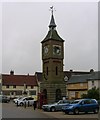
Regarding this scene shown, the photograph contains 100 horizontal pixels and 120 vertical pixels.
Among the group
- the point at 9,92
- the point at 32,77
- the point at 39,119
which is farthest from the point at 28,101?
the point at 32,77

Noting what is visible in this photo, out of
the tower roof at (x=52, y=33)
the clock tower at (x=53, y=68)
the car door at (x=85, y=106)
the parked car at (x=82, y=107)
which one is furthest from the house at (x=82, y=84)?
A: the car door at (x=85, y=106)

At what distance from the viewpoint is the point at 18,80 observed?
331 feet

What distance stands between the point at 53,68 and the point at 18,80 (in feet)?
161

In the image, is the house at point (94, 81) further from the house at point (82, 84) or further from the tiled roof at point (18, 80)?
the tiled roof at point (18, 80)

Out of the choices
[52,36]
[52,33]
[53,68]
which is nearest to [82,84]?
[52,33]

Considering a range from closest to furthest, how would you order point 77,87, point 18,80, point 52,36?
point 52,36
point 77,87
point 18,80

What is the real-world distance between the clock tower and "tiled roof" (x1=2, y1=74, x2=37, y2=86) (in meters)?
45.1

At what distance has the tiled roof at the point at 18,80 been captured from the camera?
325 feet

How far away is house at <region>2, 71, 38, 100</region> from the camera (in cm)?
9700

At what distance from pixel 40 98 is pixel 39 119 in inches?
723

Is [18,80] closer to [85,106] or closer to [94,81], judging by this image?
[94,81]

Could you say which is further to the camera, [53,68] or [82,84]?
[82,84]

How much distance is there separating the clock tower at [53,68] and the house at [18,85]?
138 feet

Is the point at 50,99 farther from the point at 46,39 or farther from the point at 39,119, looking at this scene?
the point at 39,119
